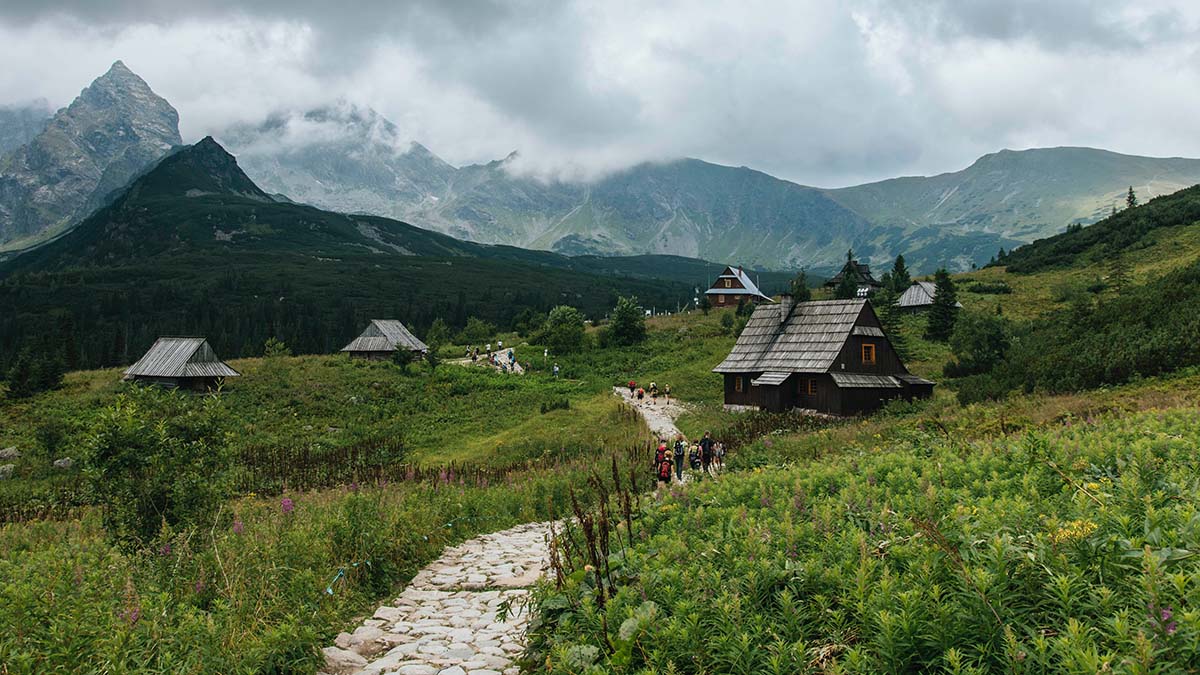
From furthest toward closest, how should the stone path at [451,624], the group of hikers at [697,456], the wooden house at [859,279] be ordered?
the wooden house at [859,279] < the group of hikers at [697,456] < the stone path at [451,624]

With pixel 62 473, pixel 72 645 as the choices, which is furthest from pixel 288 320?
pixel 72 645

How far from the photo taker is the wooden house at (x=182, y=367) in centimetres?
4819

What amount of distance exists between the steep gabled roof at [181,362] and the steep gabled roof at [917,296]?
204 feet

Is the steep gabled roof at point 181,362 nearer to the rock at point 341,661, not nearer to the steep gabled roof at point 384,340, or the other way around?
the steep gabled roof at point 384,340

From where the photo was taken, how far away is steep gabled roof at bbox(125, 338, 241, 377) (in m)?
48.2

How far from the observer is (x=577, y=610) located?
5.86 meters

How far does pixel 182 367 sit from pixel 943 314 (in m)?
59.8

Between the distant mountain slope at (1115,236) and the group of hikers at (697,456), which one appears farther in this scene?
the distant mountain slope at (1115,236)

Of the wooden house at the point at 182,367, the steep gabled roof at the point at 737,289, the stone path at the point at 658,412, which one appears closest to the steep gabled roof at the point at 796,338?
the stone path at the point at 658,412

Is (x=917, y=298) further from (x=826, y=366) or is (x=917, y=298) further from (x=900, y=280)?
(x=826, y=366)

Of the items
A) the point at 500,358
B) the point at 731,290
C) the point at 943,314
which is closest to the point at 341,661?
the point at 500,358

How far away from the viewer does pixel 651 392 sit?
45.2 m

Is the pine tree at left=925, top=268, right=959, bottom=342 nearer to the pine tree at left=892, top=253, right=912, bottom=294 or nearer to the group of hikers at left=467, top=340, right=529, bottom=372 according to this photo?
the pine tree at left=892, top=253, right=912, bottom=294

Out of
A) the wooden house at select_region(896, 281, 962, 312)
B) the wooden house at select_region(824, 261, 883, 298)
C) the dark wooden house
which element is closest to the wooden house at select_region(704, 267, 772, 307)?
the wooden house at select_region(824, 261, 883, 298)
